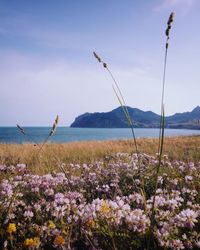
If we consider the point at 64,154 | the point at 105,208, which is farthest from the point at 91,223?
the point at 64,154

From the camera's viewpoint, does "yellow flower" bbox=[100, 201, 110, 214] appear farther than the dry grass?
No

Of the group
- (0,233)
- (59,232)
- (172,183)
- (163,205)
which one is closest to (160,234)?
(163,205)

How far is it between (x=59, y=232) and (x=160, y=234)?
1.00 m

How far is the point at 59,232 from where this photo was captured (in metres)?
2.96

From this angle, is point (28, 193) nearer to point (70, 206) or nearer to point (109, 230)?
point (70, 206)

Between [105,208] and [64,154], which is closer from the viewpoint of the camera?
[105,208]

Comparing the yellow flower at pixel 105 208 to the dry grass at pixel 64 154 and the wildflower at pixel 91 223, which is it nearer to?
the wildflower at pixel 91 223

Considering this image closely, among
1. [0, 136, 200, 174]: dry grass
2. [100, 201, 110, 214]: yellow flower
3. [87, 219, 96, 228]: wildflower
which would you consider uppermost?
[100, 201, 110, 214]: yellow flower

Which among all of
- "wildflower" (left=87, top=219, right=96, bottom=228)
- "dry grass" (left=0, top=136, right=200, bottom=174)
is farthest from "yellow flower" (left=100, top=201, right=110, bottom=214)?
"dry grass" (left=0, top=136, right=200, bottom=174)

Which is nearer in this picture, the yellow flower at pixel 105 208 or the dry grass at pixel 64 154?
the yellow flower at pixel 105 208

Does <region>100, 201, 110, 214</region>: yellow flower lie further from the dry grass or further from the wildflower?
the dry grass

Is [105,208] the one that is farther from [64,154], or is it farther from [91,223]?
[64,154]

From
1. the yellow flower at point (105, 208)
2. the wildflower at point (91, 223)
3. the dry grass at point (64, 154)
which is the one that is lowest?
the dry grass at point (64, 154)

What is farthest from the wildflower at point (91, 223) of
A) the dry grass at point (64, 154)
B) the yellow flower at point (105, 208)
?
the dry grass at point (64, 154)
